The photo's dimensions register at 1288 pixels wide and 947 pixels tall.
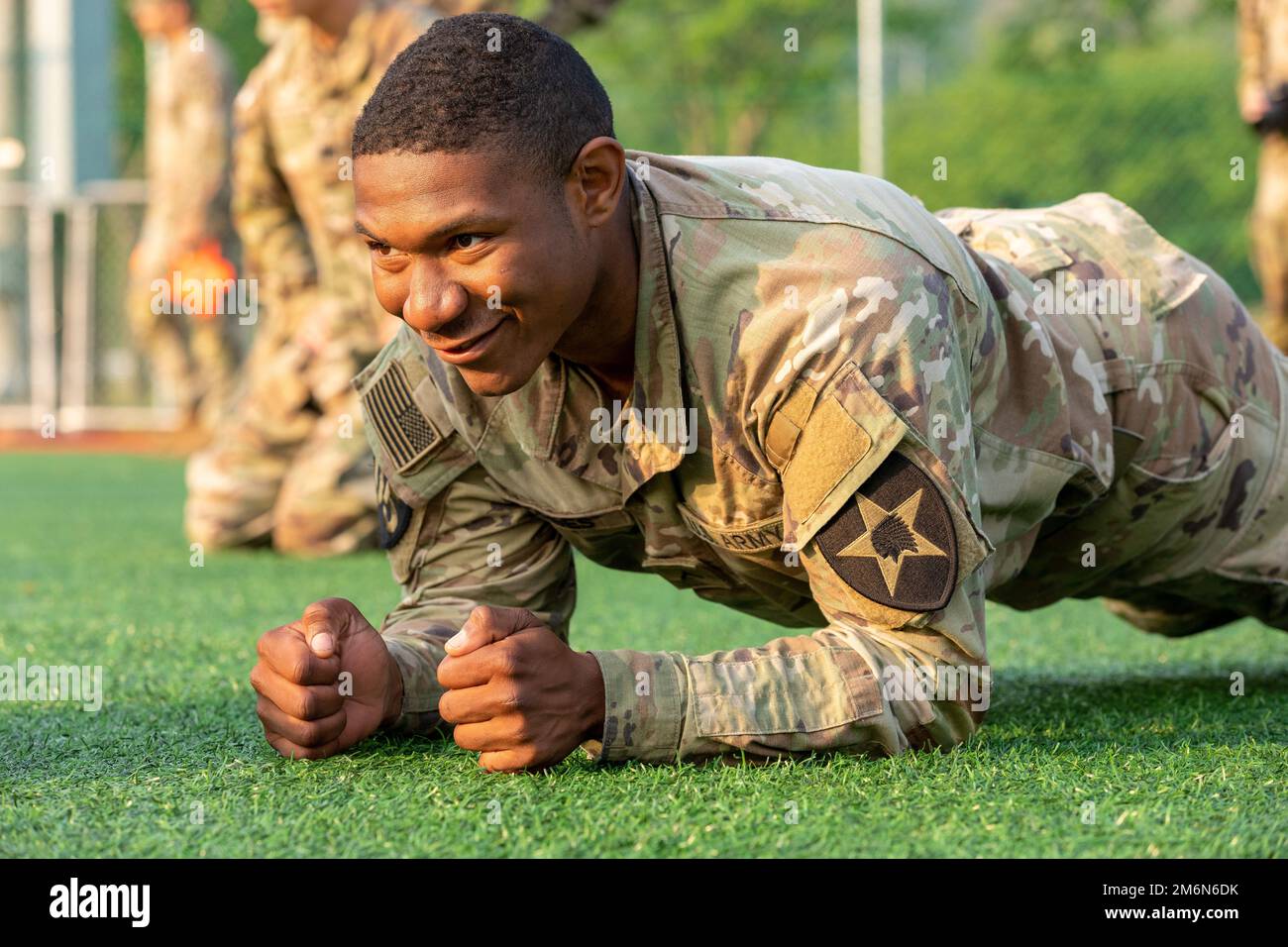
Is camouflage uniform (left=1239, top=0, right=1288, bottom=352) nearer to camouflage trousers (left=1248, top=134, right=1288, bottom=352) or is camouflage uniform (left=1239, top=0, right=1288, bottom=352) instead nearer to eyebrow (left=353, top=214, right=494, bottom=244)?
camouflage trousers (left=1248, top=134, right=1288, bottom=352)

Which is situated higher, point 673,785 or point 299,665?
point 299,665

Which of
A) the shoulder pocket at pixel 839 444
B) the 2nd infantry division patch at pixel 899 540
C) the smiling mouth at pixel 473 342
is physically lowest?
the 2nd infantry division patch at pixel 899 540

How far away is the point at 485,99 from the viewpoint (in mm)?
1946

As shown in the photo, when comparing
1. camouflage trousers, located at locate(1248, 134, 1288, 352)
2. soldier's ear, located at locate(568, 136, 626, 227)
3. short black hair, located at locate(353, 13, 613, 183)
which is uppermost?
camouflage trousers, located at locate(1248, 134, 1288, 352)

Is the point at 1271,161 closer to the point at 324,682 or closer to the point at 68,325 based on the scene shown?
the point at 324,682

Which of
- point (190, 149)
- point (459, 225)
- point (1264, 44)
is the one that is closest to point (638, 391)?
point (459, 225)

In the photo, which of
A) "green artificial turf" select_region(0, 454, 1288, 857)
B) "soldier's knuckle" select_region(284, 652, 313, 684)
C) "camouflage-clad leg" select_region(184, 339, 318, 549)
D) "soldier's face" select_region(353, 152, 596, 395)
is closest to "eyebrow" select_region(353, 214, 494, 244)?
"soldier's face" select_region(353, 152, 596, 395)

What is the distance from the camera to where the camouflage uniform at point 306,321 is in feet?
18.2

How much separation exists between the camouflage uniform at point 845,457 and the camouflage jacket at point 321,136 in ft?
10.5

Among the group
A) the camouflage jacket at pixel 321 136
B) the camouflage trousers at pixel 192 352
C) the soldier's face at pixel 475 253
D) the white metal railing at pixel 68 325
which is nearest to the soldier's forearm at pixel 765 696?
the soldier's face at pixel 475 253

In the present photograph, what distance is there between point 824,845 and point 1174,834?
386 millimetres

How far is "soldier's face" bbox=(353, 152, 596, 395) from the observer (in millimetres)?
1923

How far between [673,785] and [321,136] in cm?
406

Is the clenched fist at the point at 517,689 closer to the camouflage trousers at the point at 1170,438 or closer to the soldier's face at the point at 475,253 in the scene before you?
the soldier's face at the point at 475,253
